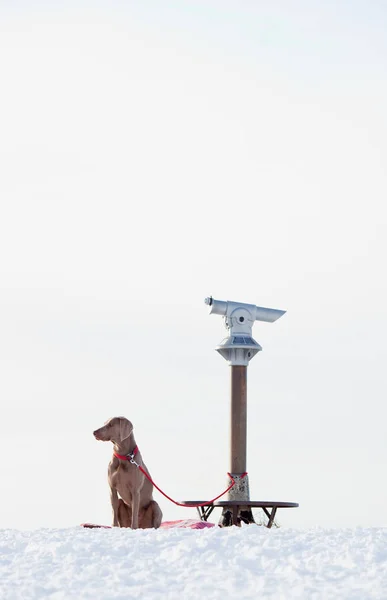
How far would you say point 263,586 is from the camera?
5648mm

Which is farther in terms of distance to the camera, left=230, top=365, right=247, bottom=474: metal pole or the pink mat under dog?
left=230, top=365, right=247, bottom=474: metal pole

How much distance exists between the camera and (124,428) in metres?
9.40

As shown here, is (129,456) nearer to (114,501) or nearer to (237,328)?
(114,501)

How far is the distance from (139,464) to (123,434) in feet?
1.09

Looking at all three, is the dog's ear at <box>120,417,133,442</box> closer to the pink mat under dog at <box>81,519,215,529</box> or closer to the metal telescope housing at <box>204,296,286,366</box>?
the pink mat under dog at <box>81,519,215,529</box>

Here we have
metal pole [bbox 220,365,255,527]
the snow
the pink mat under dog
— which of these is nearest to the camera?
the snow

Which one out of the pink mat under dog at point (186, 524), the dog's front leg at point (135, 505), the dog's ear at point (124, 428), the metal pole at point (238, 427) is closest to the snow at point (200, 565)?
the dog's front leg at point (135, 505)

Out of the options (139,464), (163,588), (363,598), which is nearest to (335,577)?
(363,598)

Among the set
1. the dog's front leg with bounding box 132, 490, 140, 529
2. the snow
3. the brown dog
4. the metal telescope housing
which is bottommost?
the snow

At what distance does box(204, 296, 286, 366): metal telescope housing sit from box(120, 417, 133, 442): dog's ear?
4.34 meters

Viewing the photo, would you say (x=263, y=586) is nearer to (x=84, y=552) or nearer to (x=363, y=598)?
(x=363, y=598)

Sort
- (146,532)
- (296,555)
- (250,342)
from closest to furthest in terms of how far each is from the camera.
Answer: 1. (296,555)
2. (146,532)
3. (250,342)

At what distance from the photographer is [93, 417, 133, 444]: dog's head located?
9.39 metres

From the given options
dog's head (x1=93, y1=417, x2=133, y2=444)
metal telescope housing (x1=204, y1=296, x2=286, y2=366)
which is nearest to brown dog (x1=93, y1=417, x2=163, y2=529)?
dog's head (x1=93, y1=417, x2=133, y2=444)
